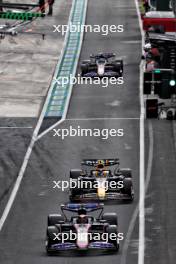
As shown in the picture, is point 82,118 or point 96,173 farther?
point 82,118

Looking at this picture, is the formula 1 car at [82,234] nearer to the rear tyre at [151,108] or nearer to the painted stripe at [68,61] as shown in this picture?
the rear tyre at [151,108]

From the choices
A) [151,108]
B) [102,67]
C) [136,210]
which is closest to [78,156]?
[151,108]

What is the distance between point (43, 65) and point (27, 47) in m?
8.19

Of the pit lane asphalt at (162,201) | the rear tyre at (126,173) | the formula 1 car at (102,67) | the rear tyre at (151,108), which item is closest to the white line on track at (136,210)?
the pit lane asphalt at (162,201)

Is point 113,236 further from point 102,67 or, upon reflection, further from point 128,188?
point 102,67

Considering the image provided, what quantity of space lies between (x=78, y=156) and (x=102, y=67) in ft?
68.6

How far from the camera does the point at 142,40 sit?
98750 mm

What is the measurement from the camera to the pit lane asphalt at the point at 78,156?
4381 centimetres

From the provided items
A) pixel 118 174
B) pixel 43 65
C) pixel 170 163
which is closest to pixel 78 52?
pixel 43 65

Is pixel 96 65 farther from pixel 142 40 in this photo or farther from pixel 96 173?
pixel 96 173

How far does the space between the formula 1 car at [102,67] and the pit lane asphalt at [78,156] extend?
111 cm

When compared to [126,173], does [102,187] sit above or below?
below

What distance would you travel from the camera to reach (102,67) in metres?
80.8

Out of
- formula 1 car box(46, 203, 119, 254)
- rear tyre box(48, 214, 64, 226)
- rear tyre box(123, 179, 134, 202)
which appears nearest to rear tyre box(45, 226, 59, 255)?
formula 1 car box(46, 203, 119, 254)
